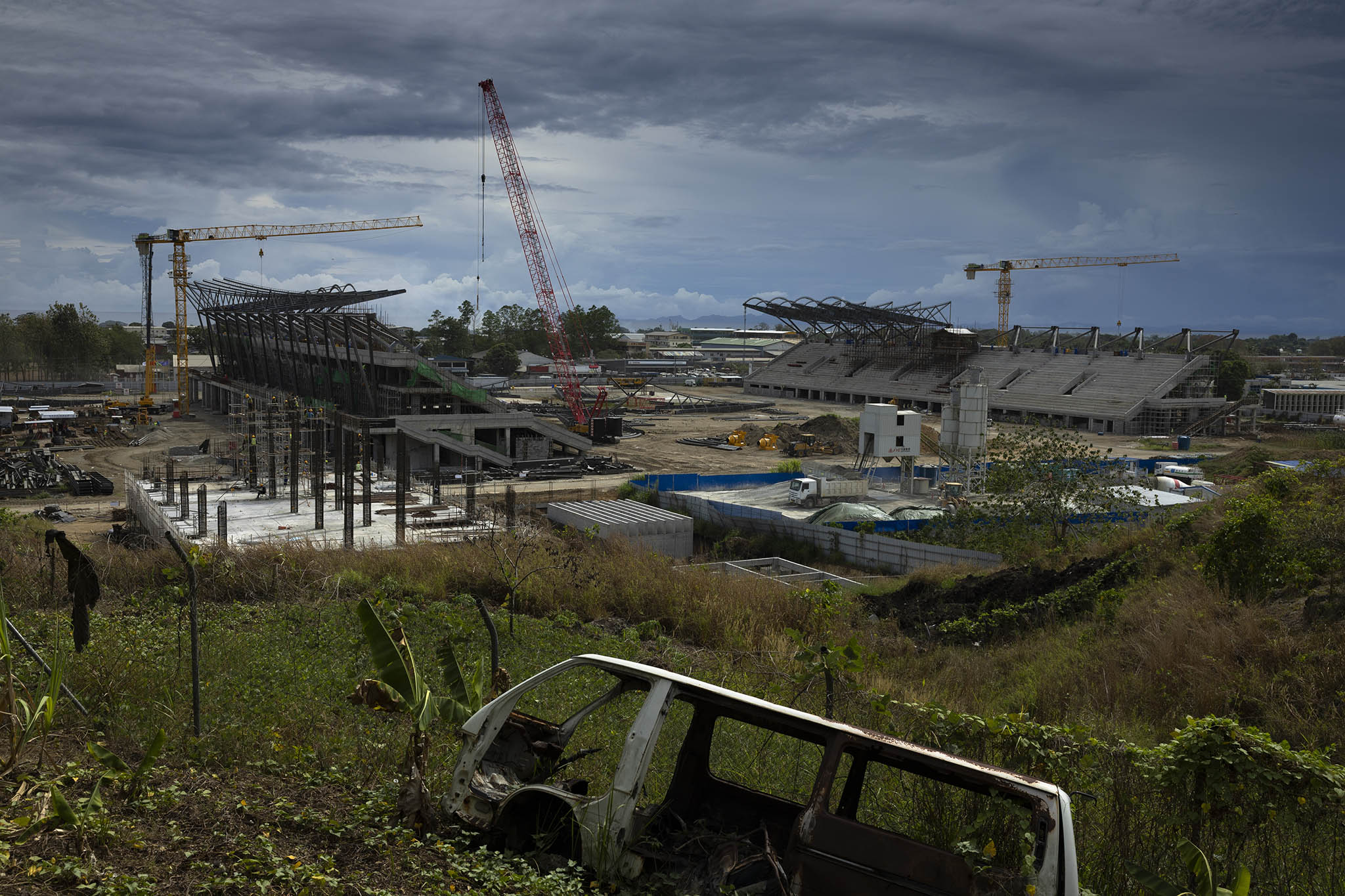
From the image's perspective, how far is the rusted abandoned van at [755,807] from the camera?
4.17 metres

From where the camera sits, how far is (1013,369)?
79.8 m

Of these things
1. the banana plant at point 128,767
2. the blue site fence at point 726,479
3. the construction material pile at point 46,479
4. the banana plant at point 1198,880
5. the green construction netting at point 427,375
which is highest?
the green construction netting at point 427,375

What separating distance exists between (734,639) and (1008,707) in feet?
11.2

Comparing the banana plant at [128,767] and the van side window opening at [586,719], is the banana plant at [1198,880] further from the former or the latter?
the banana plant at [128,767]

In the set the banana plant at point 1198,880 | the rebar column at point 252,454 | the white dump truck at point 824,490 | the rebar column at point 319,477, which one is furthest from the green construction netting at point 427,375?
the banana plant at point 1198,880

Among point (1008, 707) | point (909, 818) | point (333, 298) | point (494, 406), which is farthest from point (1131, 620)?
point (333, 298)

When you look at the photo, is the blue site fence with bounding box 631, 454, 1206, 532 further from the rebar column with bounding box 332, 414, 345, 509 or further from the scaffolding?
the scaffolding

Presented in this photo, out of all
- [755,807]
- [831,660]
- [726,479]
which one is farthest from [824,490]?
[755,807]

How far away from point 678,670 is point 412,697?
13.8 feet

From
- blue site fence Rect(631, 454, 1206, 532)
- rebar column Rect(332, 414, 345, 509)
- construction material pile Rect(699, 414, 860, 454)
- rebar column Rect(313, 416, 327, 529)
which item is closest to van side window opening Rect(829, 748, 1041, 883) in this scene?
blue site fence Rect(631, 454, 1206, 532)

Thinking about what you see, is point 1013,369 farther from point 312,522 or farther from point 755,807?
point 755,807

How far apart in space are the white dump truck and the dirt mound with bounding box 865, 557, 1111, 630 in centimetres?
1344

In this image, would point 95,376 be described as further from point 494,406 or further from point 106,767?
point 106,767

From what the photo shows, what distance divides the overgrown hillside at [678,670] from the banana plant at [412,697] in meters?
0.19
